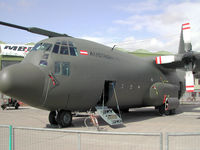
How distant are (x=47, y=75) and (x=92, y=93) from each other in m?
2.77

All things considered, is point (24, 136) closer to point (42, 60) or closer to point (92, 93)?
point (42, 60)

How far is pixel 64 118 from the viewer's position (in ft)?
36.9

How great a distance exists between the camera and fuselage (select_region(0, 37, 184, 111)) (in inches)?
375

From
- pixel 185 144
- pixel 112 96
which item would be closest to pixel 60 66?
pixel 112 96

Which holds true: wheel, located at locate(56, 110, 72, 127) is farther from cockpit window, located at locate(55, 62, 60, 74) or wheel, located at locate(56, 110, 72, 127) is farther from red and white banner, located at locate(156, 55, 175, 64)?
red and white banner, located at locate(156, 55, 175, 64)

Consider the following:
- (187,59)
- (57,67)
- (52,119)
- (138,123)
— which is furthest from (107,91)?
(187,59)

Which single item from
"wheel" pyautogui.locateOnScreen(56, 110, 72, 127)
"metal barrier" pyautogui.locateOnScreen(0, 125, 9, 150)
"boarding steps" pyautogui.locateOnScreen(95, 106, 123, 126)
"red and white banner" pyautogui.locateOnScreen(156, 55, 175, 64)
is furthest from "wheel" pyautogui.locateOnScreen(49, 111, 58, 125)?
"red and white banner" pyautogui.locateOnScreen(156, 55, 175, 64)

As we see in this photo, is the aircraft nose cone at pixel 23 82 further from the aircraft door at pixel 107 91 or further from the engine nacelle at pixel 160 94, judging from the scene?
the engine nacelle at pixel 160 94

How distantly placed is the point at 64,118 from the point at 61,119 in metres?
0.17

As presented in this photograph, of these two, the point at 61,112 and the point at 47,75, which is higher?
the point at 47,75

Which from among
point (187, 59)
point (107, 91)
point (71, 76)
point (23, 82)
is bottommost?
point (107, 91)

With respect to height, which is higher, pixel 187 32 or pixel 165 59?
pixel 187 32

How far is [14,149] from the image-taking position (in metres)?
5.75

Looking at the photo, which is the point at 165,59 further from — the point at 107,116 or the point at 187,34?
the point at 107,116
